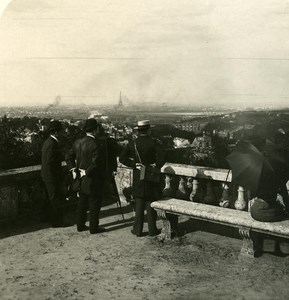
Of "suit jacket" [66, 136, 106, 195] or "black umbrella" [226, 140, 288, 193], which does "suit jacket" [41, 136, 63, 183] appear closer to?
"suit jacket" [66, 136, 106, 195]

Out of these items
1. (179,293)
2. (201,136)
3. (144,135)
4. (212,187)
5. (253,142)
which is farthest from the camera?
(201,136)

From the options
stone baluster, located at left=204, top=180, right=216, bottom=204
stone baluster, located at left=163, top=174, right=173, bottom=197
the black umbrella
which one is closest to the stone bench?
the black umbrella

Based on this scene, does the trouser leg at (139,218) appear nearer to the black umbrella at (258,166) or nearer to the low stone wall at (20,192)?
the black umbrella at (258,166)

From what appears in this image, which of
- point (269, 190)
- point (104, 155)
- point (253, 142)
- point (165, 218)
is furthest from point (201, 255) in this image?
point (104, 155)

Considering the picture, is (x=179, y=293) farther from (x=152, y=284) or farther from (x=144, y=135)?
(x=144, y=135)

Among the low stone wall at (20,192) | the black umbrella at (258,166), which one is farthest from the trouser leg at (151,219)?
the low stone wall at (20,192)

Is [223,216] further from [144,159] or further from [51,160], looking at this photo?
[51,160]

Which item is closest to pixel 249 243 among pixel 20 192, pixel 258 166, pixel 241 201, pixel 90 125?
pixel 258 166
